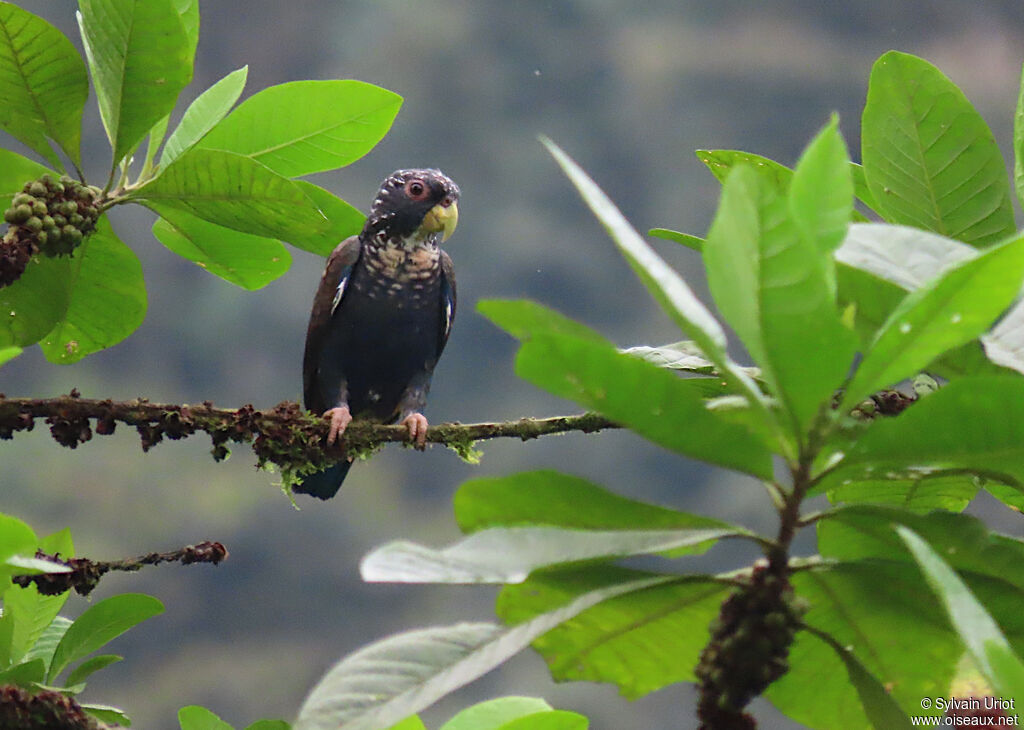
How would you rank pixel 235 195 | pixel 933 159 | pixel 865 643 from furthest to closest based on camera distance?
pixel 235 195 < pixel 933 159 < pixel 865 643

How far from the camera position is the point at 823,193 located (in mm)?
770

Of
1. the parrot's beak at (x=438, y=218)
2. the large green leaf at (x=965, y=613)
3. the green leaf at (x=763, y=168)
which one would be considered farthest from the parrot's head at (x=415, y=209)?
the large green leaf at (x=965, y=613)

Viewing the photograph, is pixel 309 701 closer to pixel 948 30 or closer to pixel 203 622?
pixel 203 622

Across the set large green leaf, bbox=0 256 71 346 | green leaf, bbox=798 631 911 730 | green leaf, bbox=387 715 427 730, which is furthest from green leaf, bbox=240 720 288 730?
green leaf, bbox=798 631 911 730

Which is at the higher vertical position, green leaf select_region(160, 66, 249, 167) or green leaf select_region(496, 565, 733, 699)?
green leaf select_region(160, 66, 249, 167)

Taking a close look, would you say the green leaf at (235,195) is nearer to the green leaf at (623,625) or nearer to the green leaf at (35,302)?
the green leaf at (35,302)

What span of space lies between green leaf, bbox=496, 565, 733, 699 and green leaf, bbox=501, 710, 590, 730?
0.47ft

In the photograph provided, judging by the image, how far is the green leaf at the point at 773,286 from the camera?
0.73 meters

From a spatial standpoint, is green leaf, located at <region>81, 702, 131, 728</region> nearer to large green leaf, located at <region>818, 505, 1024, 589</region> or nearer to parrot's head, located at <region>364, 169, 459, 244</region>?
large green leaf, located at <region>818, 505, 1024, 589</region>

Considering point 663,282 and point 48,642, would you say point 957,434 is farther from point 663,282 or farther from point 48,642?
point 48,642

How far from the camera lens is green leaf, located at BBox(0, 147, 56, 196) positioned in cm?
149

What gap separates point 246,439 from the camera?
151 cm

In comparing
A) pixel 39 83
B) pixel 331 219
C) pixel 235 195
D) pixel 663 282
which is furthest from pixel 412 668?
pixel 39 83

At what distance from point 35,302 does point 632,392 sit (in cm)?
108
